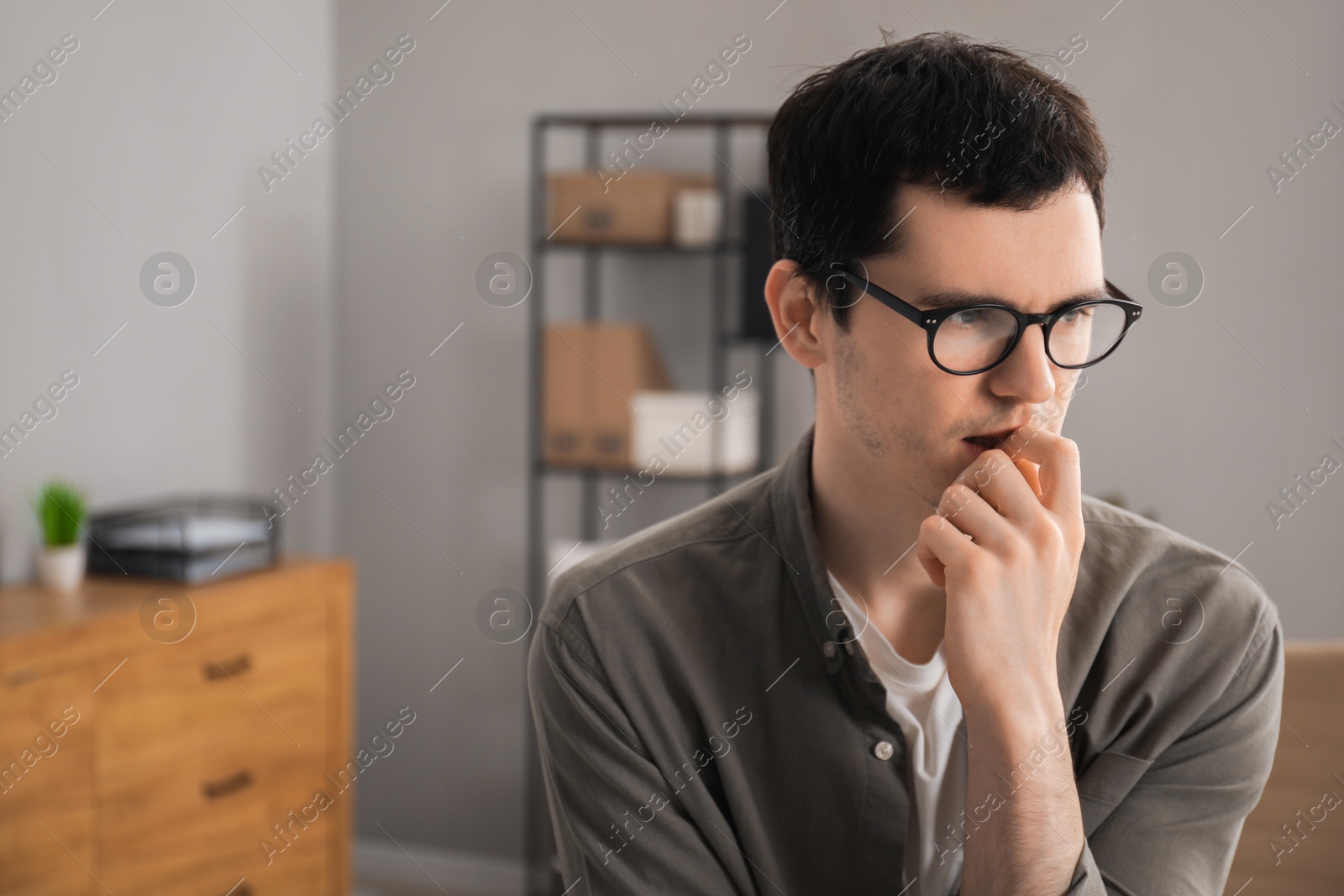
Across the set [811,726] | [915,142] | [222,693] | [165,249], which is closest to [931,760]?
[811,726]

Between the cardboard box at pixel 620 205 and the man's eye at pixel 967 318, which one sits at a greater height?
the cardboard box at pixel 620 205

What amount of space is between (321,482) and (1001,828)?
277 centimetres

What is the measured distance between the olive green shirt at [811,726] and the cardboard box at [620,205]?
1810mm

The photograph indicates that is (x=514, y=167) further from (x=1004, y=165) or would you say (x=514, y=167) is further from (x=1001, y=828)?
(x=1001, y=828)

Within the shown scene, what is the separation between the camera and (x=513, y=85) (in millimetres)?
3207

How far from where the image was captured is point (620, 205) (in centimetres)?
290

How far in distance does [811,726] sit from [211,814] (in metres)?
1.69

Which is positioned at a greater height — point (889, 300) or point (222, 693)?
point (889, 300)

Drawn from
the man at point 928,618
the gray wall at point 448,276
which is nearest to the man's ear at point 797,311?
the man at point 928,618

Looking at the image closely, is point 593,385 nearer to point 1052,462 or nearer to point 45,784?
point 45,784

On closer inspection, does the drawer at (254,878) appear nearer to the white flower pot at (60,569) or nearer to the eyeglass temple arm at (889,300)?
the white flower pot at (60,569)

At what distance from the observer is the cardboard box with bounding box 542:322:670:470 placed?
2926mm

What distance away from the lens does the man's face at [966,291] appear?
3.50 feet

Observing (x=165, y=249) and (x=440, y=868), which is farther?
(x=440, y=868)
